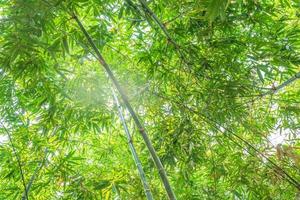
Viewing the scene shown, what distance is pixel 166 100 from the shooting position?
2371mm

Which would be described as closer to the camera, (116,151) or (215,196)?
(215,196)

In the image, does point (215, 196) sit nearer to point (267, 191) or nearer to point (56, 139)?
point (267, 191)

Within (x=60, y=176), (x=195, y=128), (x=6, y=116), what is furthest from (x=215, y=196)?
(x=6, y=116)

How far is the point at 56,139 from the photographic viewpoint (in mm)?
2465

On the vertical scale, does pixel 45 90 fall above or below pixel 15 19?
below

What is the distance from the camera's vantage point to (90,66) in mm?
2518

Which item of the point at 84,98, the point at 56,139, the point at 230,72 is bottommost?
the point at 230,72

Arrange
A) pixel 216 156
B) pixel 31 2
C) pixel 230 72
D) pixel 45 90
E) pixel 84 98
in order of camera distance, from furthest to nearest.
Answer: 1. pixel 216 156
2. pixel 84 98
3. pixel 230 72
4. pixel 45 90
5. pixel 31 2

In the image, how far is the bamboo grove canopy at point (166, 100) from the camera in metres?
2.04

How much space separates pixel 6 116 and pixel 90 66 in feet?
2.94

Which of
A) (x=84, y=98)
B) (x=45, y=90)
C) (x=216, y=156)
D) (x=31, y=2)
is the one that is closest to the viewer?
(x=31, y=2)

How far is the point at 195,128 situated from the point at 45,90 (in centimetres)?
109

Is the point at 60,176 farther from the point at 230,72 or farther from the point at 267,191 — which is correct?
the point at 267,191

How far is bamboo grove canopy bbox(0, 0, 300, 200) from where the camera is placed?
2.04m
